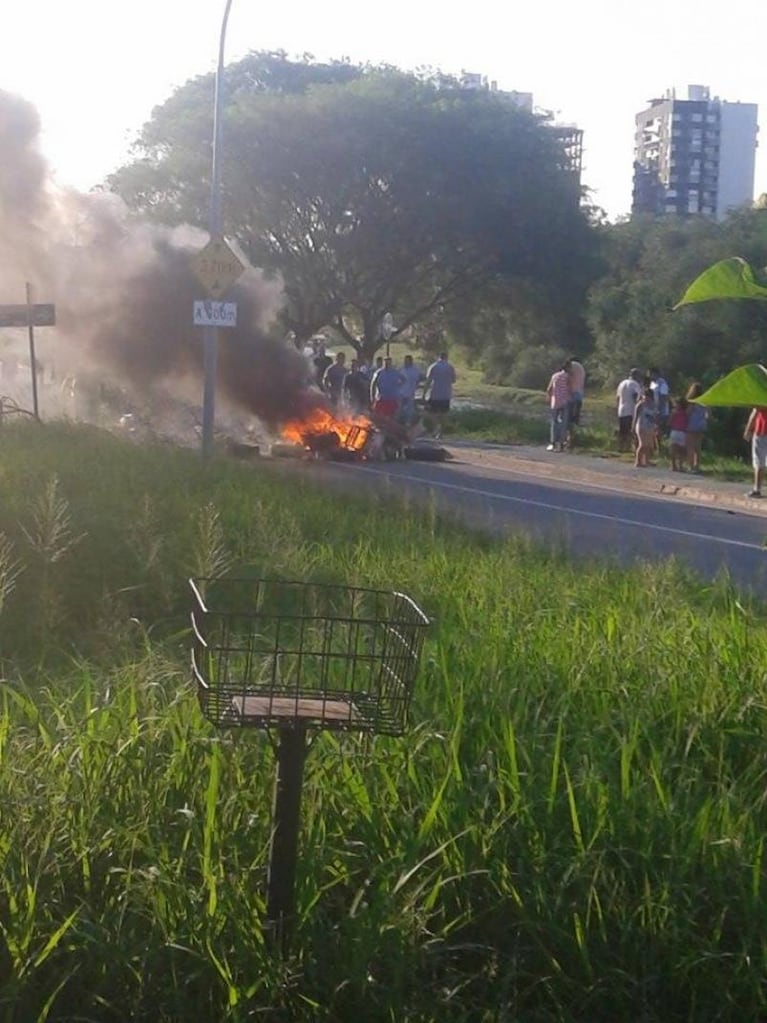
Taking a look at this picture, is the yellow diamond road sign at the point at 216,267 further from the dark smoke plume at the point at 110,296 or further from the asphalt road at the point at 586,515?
the dark smoke plume at the point at 110,296

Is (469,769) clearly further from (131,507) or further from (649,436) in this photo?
(649,436)

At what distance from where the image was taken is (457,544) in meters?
11.1

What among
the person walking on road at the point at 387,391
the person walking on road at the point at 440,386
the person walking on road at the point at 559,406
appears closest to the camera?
the person walking on road at the point at 559,406

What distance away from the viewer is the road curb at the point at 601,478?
22.2 meters

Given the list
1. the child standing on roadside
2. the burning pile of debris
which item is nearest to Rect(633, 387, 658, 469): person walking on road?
the child standing on roadside

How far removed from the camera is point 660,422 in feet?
89.2

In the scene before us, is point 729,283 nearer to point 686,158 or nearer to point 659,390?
point 659,390

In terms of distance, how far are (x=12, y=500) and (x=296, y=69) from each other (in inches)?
1748

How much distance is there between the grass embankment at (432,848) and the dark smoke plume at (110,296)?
2312 cm

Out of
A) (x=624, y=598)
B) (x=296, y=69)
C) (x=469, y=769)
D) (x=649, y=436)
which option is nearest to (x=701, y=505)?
(x=649, y=436)

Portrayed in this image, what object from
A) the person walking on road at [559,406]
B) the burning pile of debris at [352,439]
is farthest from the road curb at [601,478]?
the burning pile of debris at [352,439]

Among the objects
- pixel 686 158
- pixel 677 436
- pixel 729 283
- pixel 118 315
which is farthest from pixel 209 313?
pixel 686 158

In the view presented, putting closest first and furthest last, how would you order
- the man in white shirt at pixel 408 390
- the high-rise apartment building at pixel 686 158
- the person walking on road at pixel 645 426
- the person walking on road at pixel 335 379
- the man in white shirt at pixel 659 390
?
the person walking on road at pixel 645 426
the man in white shirt at pixel 659 390
the man in white shirt at pixel 408 390
the person walking on road at pixel 335 379
the high-rise apartment building at pixel 686 158

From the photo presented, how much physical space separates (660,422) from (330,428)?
5.40m
